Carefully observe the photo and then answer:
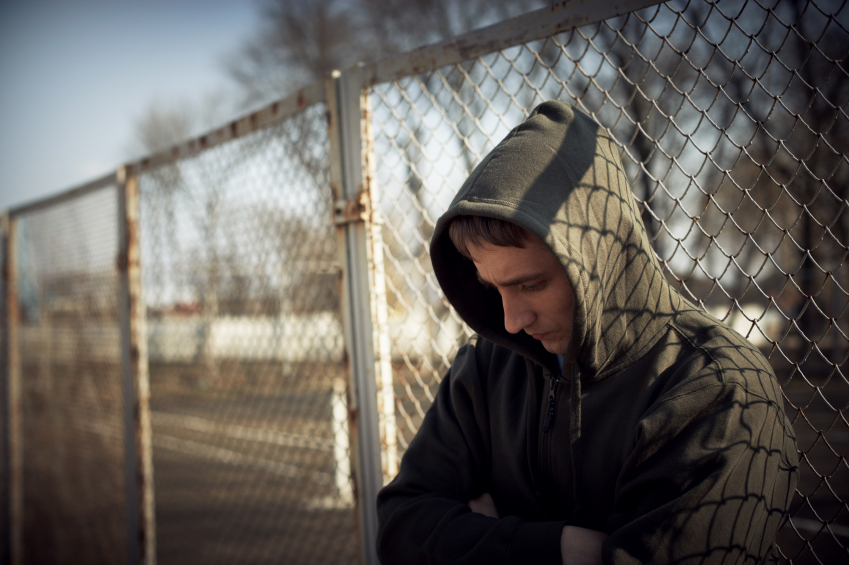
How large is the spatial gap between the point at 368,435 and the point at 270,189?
125cm

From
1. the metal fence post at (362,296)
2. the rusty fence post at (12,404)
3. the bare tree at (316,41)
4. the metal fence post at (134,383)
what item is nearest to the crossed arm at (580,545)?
the metal fence post at (362,296)

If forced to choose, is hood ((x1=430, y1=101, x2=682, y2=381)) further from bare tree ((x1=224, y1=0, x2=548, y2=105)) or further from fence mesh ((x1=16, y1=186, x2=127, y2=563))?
bare tree ((x1=224, y1=0, x2=548, y2=105))

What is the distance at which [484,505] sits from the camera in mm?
1467

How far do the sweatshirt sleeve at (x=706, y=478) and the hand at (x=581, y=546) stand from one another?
0.14ft

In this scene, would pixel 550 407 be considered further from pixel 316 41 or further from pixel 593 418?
pixel 316 41

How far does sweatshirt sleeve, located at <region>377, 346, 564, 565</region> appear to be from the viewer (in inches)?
48.5

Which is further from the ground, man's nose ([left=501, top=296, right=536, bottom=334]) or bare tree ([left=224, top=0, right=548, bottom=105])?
bare tree ([left=224, top=0, right=548, bottom=105])

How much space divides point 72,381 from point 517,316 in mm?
3948

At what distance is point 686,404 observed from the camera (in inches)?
43.8

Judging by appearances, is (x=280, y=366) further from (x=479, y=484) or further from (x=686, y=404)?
(x=686, y=404)

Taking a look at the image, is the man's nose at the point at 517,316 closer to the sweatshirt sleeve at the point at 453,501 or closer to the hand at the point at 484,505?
the sweatshirt sleeve at the point at 453,501

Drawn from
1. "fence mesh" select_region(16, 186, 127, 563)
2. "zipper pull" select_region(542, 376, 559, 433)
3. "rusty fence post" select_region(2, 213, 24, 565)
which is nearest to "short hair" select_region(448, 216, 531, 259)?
"zipper pull" select_region(542, 376, 559, 433)

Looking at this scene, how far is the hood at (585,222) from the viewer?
1238mm

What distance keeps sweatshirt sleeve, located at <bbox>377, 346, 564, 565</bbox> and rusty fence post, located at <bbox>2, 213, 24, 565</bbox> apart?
13.2 feet
